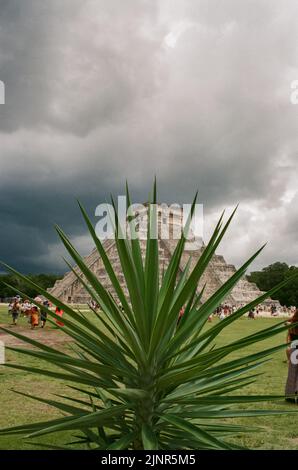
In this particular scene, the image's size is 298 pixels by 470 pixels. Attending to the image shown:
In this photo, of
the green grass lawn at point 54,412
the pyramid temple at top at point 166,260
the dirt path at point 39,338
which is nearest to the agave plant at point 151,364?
the green grass lawn at point 54,412

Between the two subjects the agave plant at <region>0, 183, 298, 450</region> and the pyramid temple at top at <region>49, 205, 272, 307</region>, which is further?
the pyramid temple at top at <region>49, 205, 272, 307</region>

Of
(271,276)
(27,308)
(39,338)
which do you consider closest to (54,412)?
(39,338)

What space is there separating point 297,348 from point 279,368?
181 inches

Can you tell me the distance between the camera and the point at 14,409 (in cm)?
720

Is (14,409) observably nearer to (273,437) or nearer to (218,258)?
(273,437)

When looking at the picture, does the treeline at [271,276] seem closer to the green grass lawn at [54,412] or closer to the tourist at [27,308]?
the tourist at [27,308]

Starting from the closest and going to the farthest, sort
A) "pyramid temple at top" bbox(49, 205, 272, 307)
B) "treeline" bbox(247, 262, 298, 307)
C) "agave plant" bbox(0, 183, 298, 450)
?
"agave plant" bbox(0, 183, 298, 450), "pyramid temple at top" bbox(49, 205, 272, 307), "treeline" bbox(247, 262, 298, 307)

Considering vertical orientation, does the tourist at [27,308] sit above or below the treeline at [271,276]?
below

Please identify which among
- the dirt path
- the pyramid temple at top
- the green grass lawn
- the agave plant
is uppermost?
the pyramid temple at top

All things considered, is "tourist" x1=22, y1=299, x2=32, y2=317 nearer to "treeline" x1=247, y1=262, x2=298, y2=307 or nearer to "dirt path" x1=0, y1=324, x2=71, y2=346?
"dirt path" x1=0, y1=324, x2=71, y2=346

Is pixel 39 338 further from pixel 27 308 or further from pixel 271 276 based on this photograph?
pixel 271 276

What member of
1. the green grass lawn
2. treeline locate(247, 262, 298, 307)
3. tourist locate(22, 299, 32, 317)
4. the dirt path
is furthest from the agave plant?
treeline locate(247, 262, 298, 307)
